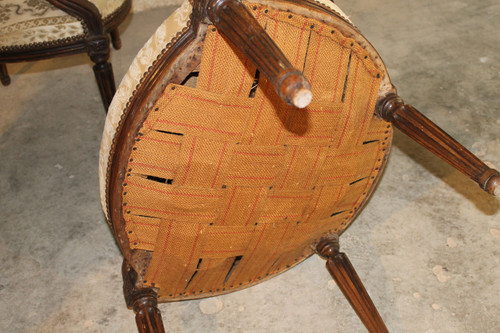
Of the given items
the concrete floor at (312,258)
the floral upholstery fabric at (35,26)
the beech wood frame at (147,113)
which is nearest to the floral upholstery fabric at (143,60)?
the beech wood frame at (147,113)

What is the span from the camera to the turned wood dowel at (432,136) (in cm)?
108

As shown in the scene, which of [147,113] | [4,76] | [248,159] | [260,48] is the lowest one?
[4,76]

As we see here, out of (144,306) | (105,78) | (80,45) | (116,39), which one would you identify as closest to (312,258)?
(144,306)

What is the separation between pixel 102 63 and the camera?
6.12 feet

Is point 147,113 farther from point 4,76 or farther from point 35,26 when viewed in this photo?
point 4,76

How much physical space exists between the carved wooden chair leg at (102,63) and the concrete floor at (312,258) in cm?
32

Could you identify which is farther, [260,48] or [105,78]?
[105,78]

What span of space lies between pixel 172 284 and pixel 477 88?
5.23ft

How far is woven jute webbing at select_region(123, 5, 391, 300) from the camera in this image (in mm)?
979

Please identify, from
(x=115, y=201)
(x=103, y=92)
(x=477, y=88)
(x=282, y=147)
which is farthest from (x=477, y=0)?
(x=115, y=201)

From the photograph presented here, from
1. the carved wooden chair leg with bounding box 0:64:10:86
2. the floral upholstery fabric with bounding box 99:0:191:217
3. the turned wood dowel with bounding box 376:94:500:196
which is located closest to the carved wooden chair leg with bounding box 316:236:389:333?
the turned wood dowel with bounding box 376:94:500:196

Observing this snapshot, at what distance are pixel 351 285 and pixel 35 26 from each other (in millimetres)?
1238

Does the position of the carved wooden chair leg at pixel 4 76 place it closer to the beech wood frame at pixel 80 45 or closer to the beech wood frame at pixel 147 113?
the beech wood frame at pixel 80 45

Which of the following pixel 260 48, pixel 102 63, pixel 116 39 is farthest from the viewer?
pixel 116 39
